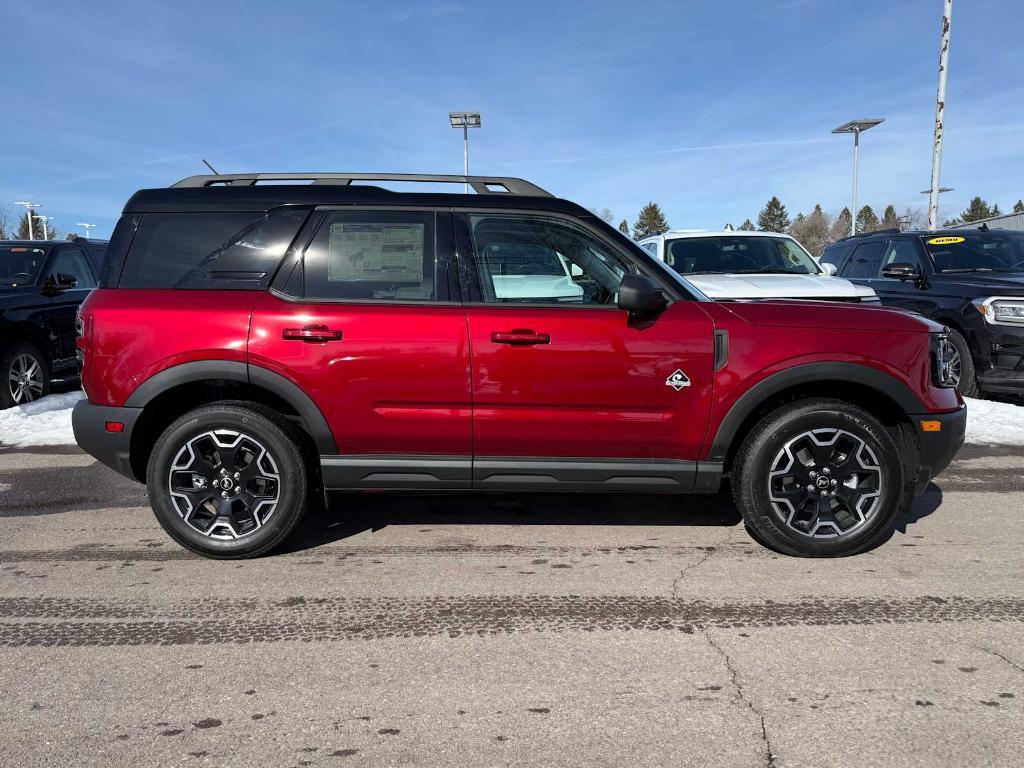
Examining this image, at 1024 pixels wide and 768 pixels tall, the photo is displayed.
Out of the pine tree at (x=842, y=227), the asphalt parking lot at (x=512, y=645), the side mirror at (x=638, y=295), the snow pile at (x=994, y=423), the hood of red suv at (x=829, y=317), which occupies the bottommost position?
the asphalt parking lot at (x=512, y=645)

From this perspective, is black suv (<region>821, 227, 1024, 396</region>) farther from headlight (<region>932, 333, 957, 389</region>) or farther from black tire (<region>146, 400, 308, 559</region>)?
black tire (<region>146, 400, 308, 559</region>)

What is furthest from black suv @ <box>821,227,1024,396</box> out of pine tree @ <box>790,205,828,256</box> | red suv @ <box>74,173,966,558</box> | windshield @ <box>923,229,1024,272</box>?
pine tree @ <box>790,205,828,256</box>

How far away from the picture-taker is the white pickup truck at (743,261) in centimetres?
773

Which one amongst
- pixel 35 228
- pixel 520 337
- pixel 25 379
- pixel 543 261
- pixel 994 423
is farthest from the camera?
pixel 35 228

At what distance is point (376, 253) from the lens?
12.9 ft

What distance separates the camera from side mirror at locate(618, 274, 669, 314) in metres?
3.64

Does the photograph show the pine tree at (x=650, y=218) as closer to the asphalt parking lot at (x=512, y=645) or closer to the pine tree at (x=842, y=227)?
the pine tree at (x=842, y=227)

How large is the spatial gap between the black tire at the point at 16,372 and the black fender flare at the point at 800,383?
760 cm

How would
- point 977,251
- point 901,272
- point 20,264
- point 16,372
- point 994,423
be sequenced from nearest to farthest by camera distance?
point 994,423, point 16,372, point 901,272, point 20,264, point 977,251

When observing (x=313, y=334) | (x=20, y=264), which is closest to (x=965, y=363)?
(x=313, y=334)

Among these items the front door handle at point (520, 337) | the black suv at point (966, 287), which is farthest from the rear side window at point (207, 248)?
the black suv at point (966, 287)

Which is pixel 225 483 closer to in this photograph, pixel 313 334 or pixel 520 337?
pixel 313 334

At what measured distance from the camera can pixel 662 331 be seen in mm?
3768

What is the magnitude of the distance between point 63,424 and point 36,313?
5.39 ft
